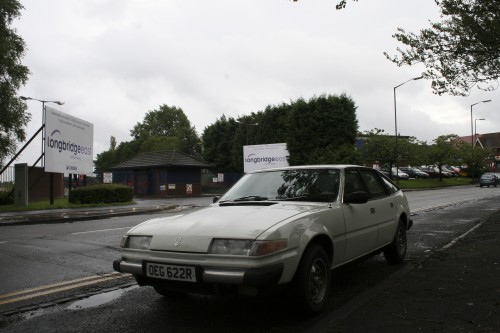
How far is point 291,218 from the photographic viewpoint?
407cm

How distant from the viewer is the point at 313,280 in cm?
421

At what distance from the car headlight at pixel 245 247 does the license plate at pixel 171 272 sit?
262 mm

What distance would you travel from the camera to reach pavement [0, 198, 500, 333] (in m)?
3.83

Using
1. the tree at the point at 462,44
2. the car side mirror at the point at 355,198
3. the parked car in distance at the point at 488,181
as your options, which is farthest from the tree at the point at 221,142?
the car side mirror at the point at 355,198

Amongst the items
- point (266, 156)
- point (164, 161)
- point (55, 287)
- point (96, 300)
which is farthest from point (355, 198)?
point (164, 161)

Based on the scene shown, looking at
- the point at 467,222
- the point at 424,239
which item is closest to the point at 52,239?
the point at 424,239

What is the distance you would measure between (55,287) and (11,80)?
81.1 feet

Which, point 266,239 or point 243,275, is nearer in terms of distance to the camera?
point 243,275

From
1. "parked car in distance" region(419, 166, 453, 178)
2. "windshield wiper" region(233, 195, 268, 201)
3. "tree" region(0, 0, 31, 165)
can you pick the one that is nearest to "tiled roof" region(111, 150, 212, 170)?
"tree" region(0, 0, 31, 165)

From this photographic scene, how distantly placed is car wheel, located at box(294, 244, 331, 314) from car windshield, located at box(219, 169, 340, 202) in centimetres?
83

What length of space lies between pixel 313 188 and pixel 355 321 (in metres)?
1.65

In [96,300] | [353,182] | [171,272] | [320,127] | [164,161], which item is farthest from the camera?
[164,161]

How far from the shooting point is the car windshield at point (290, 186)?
16.4 ft

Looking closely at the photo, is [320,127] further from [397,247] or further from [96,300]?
[96,300]
